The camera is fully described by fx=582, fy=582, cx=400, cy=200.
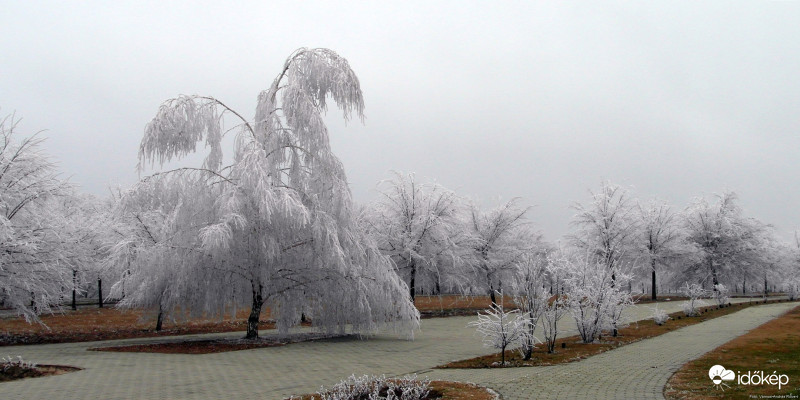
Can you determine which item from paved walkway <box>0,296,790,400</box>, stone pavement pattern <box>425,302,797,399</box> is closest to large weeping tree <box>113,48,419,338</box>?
paved walkway <box>0,296,790,400</box>

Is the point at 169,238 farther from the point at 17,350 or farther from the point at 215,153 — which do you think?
the point at 17,350

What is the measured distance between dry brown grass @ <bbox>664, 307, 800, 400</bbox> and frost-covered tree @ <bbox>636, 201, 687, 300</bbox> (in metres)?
29.9

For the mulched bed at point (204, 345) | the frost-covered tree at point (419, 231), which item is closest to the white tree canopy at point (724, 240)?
the frost-covered tree at point (419, 231)

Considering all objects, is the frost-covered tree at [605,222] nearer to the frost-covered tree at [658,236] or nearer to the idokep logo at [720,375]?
the frost-covered tree at [658,236]

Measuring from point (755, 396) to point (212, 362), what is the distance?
1113 centimetres

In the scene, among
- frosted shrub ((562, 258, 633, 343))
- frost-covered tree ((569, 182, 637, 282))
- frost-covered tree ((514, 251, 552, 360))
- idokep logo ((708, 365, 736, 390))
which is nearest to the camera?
idokep logo ((708, 365, 736, 390))

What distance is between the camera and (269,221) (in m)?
16.7

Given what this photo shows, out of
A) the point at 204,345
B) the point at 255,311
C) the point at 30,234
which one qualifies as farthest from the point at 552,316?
the point at 30,234

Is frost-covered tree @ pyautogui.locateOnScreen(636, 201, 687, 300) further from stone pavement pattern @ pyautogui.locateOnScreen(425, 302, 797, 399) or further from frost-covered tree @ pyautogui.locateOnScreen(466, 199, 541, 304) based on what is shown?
stone pavement pattern @ pyautogui.locateOnScreen(425, 302, 797, 399)

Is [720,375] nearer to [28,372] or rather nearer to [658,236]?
[28,372]

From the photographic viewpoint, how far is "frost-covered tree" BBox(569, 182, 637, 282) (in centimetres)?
4469

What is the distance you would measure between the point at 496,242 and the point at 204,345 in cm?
2437

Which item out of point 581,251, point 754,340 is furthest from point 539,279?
point 581,251

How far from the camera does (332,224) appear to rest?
1772 cm
